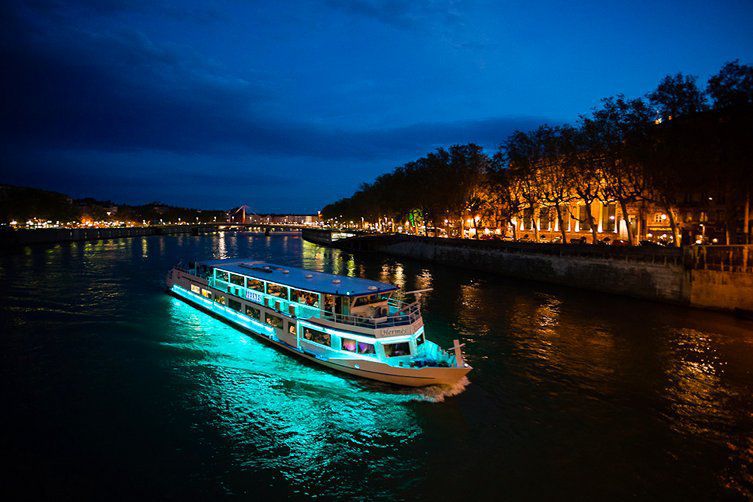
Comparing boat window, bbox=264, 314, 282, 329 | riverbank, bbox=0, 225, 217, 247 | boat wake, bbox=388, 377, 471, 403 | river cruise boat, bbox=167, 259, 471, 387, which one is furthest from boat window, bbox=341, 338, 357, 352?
riverbank, bbox=0, 225, 217, 247

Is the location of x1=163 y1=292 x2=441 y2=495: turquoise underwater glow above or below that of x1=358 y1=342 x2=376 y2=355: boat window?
below

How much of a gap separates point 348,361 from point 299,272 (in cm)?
1026

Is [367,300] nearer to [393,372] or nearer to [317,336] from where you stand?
[317,336]

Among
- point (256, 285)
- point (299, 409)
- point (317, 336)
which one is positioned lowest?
point (299, 409)

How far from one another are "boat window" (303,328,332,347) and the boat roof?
6.71 feet

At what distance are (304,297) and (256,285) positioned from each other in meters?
5.95

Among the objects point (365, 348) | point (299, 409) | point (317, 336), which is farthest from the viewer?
point (317, 336)

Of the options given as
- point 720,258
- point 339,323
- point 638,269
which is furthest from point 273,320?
point 720,258

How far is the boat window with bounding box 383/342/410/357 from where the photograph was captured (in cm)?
1928

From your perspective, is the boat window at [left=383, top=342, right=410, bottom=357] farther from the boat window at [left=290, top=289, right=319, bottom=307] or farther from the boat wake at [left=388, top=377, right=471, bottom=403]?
the boat window at [left=290, top=289, right=319, bottom=307]

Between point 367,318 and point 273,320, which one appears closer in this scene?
point 367,318

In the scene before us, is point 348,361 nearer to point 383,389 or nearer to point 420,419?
point 383,389

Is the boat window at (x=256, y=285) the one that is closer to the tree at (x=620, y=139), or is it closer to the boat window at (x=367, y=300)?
the boat window at (x=367, y=300)

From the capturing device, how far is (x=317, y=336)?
21672 millimetres
